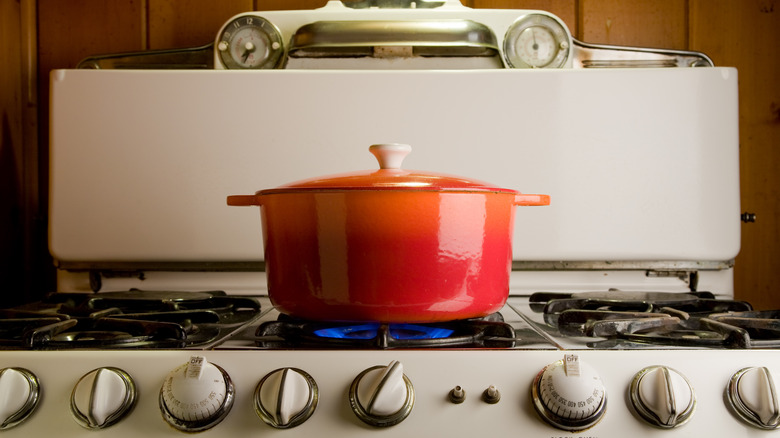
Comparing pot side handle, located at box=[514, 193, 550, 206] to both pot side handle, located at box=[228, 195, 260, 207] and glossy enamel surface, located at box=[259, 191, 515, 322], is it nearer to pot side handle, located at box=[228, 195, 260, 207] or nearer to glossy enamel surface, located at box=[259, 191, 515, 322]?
glossy enamel surface, located at box=[259, 191, 515, 322]

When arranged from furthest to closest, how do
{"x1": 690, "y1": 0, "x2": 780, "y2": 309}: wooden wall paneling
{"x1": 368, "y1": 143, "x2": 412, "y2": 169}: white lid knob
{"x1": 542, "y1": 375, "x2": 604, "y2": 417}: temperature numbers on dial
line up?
{"x1": 690, "y1": 0, "x2": 780, "y2": 309}: wooden wall paneling < {"x1": 368, "y1": 143, "x2": 412, "y2": 169}: white lid knob < {"x1": 542, "y1": 375, "x2": 604, "y2": 417}: temperature numbers on dial

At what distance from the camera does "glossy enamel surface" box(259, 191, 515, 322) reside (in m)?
0.57

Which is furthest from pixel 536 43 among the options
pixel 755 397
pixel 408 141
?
pixel 755 397

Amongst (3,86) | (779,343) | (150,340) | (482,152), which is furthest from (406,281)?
(3,86)

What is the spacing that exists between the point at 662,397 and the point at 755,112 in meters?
0.90

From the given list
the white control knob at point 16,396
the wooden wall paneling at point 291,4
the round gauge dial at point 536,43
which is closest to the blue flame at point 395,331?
the white control knob at point 16,396

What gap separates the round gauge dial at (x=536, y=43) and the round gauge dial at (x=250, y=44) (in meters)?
0.41

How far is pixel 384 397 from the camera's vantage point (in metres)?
0.47

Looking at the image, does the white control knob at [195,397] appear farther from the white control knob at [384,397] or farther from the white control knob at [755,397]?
the white control knob at [755,397]

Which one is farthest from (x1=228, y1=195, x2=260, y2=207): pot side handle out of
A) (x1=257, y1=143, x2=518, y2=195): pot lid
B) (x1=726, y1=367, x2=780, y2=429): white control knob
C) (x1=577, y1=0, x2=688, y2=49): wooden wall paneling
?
(x1=577, y1=0, x2=688, y2=49): wooden wall paneling

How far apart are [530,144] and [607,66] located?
229 mm

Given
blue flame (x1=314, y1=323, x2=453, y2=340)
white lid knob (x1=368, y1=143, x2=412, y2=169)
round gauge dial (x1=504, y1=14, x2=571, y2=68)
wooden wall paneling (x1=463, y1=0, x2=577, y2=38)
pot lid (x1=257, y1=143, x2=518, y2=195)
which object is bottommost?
blue flame (x1=314, y1=323, x2=453, y2=340)

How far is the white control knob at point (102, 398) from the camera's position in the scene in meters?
0.48

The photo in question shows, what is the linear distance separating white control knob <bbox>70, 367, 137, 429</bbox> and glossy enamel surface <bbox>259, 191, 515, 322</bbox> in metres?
0.18
